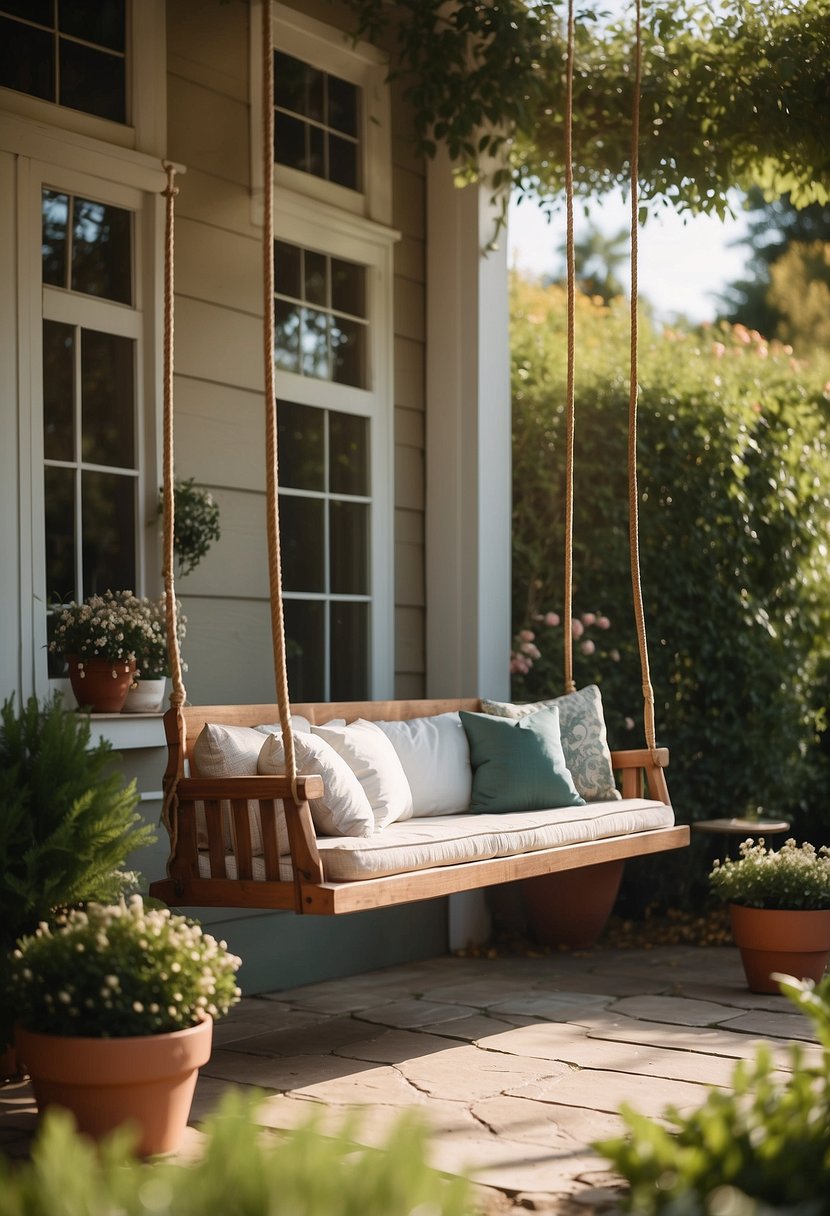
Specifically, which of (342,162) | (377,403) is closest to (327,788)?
(377,403)

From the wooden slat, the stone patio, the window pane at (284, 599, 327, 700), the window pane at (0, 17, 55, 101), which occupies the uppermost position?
the window pane at (0, 17, 55, 101)

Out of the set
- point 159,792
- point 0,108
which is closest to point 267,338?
point 0,108

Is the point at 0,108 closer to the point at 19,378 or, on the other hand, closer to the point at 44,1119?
the point at 19,378

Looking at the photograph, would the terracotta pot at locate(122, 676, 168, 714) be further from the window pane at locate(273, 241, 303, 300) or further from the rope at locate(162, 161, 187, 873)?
the window pane at locate(273, 241, 303, 300)

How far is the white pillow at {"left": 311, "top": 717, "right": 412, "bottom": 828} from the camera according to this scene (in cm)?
413

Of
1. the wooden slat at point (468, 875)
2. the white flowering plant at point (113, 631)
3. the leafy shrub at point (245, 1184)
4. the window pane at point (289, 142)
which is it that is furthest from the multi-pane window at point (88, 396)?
the leafy shrub at point (245, 1184)

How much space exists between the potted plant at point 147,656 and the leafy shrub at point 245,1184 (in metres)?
2.50

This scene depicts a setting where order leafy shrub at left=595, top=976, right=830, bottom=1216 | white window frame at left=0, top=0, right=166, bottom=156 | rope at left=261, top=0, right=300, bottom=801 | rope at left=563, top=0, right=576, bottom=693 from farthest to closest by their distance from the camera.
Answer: rope at left=563, top=0, right=576, bottom=693, white window frame at left=0, top=0, right=166, bottom=156, rope at left=261, top=0, right=300, bottom=801, leafy shrub at left=595, top=976, right=830, bottom=1216

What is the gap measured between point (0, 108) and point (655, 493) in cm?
303

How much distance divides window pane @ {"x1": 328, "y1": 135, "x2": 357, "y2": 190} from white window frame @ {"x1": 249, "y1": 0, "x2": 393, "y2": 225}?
0.11 feet

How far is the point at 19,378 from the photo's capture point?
4012 mm

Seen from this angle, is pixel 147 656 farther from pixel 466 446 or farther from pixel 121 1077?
pixel 466 446

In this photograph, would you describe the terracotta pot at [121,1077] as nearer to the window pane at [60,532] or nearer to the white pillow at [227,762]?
the white pillow at [227,762]

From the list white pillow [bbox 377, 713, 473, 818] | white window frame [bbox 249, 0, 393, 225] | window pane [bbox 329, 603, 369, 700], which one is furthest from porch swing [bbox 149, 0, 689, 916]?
white window frame [bbox 249, 0, 393, 225]
